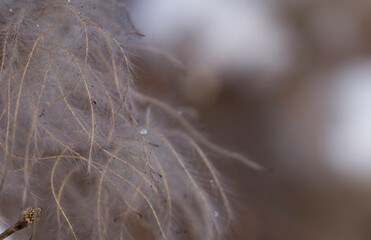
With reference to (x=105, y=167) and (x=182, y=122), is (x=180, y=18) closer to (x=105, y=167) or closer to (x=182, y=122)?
(x=182, y=122)

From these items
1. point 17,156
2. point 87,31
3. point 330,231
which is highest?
point 87,31

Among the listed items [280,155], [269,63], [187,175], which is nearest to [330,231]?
[280,155]

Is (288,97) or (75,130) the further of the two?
(288,97)

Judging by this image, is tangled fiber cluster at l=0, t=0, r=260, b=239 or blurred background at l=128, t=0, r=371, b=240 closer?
tangled fiber cluster at l=0, t=0, r=260, b=239

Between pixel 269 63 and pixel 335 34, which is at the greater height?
pixel 335 34
